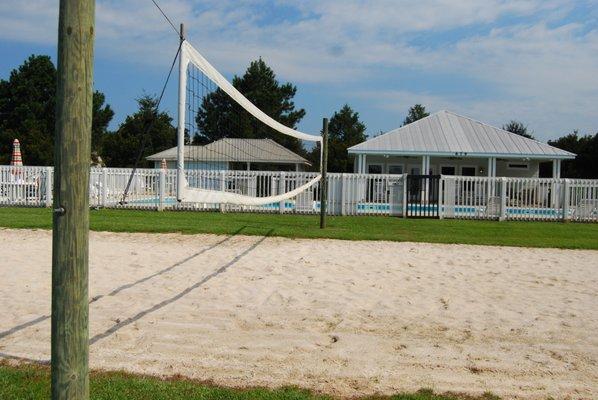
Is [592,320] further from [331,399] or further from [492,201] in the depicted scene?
[492,201]

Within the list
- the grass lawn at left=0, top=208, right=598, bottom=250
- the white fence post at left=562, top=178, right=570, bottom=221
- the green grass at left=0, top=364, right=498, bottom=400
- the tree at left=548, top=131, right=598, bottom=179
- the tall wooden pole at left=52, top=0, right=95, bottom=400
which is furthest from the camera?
the tree at left=548, top=131, right=598, bottom=179

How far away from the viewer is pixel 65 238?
2465 mm

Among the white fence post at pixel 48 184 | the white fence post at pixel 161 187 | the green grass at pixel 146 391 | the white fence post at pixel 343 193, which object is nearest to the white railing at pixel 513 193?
the white fence post at pixel 343 193

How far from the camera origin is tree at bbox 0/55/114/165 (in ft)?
153

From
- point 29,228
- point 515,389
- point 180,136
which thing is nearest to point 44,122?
point 29,228

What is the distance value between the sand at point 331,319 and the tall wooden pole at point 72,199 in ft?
5.11

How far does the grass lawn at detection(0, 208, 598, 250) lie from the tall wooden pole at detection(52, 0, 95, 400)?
10.3 meters

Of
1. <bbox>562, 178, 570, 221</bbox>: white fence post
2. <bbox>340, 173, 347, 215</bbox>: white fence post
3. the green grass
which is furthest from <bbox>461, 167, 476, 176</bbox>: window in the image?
the green grass

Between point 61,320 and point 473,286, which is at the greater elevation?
point 61,320

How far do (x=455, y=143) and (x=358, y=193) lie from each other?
10.4 metres

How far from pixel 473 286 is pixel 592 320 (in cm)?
186

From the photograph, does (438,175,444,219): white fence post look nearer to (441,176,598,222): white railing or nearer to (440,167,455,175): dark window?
(441,176,598,222): white railing

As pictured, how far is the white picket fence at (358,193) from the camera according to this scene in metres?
20.0

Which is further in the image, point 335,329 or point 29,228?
point 29,228
